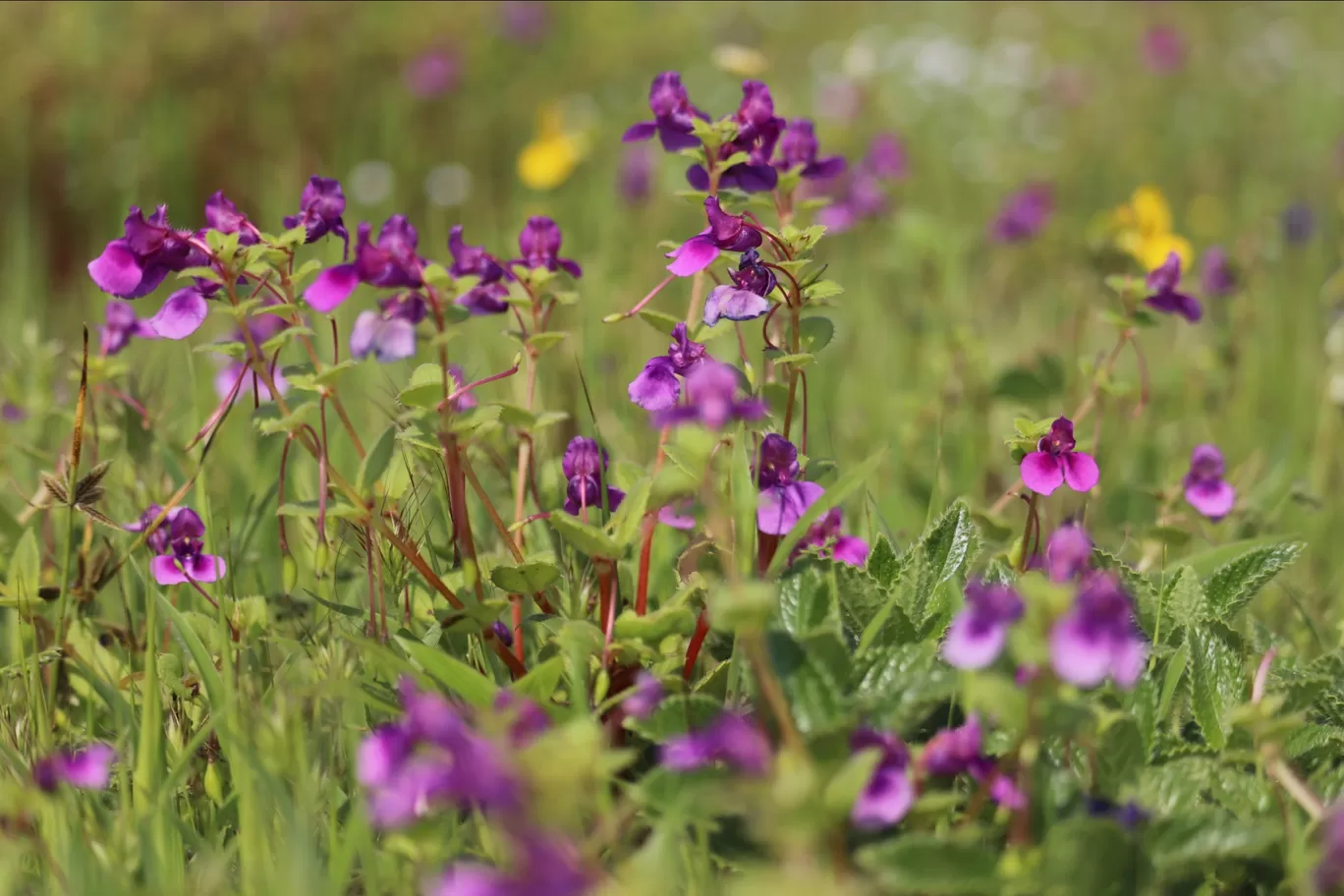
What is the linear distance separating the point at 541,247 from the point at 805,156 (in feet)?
1.39

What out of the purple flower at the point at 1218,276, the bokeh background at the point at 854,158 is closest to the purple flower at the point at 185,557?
the bokeh background at the point at 854,158

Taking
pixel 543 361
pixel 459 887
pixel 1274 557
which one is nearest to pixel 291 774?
pixel 459 887

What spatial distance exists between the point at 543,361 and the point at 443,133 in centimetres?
326

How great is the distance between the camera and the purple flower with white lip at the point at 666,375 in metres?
1.46

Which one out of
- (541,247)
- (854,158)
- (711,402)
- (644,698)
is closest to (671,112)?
(541,247)

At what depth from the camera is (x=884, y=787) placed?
114 cm

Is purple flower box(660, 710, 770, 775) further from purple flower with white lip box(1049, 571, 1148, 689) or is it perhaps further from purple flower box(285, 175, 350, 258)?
purple flower box(285, 175, 350, 258)

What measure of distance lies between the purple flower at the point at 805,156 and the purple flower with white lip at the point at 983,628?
87 cm

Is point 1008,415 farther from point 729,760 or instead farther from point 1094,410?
point 729,760

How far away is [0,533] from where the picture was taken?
2.01 metres

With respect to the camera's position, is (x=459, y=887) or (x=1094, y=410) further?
(x=1094, y=410)

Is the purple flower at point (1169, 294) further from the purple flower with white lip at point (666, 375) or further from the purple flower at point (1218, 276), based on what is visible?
the purple flower at point (1218, 276)

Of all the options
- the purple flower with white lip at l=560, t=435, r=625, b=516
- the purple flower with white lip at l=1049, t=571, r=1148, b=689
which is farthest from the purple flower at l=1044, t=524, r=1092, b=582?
the purple flower with white lip at l=560, t=435, r=625, b=516

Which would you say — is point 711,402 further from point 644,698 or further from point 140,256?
point 140,256
